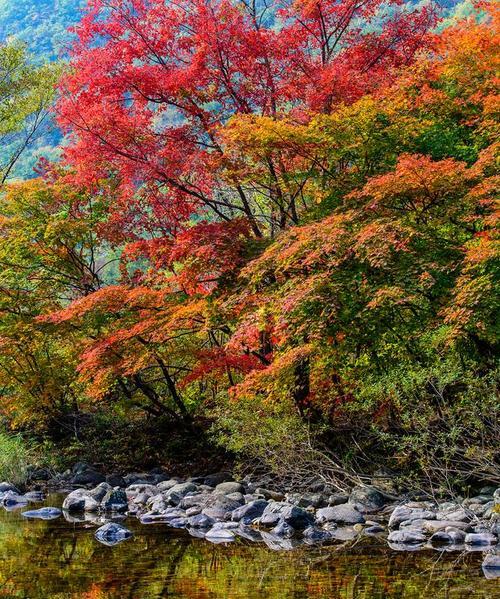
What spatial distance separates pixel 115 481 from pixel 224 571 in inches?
249

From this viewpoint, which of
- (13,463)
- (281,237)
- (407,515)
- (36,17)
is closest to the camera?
(407,515)

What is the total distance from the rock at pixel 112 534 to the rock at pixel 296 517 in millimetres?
1804

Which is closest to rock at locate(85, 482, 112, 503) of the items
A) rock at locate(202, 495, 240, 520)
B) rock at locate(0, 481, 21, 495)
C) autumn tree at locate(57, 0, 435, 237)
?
rock at locate(0, 481, 21, 495)

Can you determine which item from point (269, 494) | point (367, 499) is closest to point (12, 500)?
point (269, 494)

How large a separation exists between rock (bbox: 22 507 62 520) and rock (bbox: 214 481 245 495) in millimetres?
2196

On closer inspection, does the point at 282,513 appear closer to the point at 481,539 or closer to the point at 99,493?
the point at 481,539

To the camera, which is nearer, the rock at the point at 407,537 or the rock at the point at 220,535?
the rock at the point at 407,537

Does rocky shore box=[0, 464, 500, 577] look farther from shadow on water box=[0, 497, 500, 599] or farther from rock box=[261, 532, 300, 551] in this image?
shadow on water box=[0, 497, 500, 599]

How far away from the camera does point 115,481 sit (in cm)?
1336

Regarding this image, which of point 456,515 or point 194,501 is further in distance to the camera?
point 194,501

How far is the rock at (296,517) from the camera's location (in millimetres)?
9148

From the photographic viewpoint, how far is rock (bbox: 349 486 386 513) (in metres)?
9.74

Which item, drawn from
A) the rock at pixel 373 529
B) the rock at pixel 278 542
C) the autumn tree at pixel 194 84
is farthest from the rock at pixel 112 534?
A: the autumn tree at pixel 194 84

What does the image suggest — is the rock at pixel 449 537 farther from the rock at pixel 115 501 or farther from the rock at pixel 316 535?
the rock at pixel 115 501
